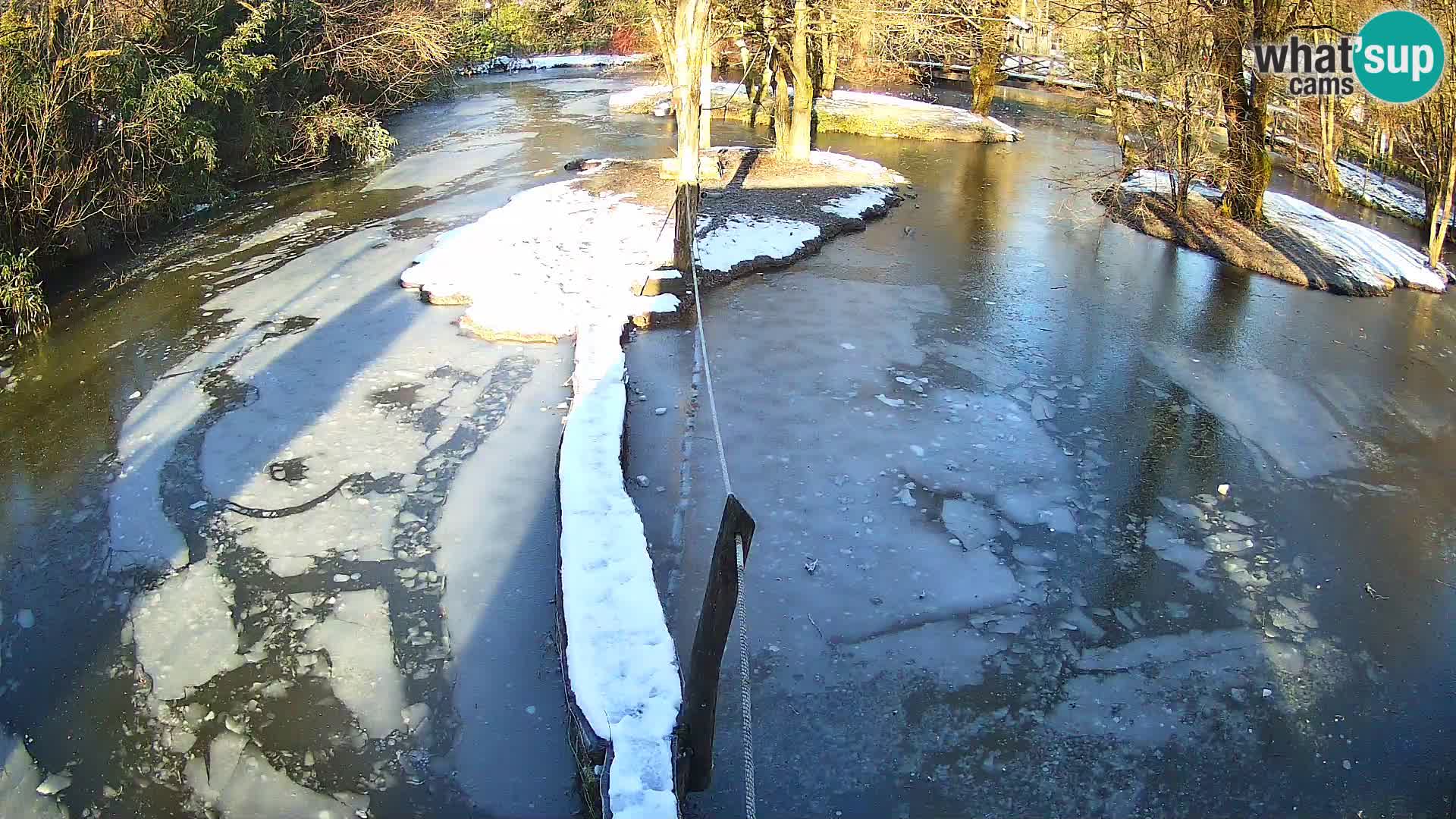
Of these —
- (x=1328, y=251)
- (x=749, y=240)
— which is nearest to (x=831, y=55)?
(x=749, y=240)

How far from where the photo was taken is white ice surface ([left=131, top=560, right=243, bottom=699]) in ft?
19.3

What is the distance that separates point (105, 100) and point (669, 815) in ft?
44.4

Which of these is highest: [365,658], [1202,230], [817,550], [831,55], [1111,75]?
[831,55]

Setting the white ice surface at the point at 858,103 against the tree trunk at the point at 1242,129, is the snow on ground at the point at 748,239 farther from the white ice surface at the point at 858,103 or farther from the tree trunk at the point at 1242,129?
the white ice surface at the point at 858,103

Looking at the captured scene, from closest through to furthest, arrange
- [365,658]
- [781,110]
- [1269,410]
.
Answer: [365,658] < [1269,410] < [781,110]

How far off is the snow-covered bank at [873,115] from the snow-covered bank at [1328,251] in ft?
25.9

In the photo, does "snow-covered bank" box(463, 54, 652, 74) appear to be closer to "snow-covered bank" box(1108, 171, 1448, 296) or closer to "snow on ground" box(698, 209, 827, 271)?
"snow on ground" box(698, 209, 827, 271)

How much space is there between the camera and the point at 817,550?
6.97 m

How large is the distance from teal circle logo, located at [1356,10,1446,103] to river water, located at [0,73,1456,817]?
3559 mm

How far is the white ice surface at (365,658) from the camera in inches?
219

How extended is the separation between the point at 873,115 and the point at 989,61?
10.4 ft

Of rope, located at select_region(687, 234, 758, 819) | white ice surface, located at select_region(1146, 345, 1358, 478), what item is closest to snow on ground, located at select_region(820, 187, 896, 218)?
white ice surface, located at select_region(1146, 345, 1358, 478)

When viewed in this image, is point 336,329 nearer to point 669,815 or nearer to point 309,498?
point 309,498

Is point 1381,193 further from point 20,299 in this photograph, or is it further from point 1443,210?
point 20,299
